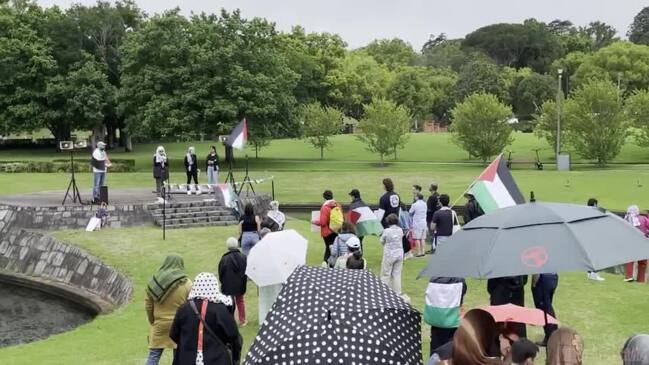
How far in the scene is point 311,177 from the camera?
40.0 m

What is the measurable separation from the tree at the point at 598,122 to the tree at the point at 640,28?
199ft

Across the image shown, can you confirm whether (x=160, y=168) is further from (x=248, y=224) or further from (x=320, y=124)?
(x=320, y=124)

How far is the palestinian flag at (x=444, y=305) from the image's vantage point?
8.07 meters

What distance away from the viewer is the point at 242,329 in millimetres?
11539

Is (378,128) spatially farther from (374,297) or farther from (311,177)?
(374,297)

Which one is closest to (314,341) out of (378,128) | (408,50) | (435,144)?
(378,128)

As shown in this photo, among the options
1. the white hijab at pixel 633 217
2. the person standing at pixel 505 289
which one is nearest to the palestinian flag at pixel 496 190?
the person standing at pixel 505 289

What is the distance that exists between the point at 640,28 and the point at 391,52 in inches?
1620

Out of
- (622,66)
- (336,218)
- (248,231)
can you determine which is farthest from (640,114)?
(248,231)

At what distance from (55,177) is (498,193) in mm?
33195

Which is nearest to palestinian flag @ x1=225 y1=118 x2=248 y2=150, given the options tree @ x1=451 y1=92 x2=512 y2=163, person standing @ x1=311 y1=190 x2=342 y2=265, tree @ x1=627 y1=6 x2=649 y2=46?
person standing @ x1=311 y1=190 x2=342 y2=265

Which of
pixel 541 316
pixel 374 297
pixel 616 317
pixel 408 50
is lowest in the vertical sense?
pixel 616 317

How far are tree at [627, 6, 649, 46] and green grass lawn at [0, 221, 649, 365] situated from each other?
9526 centimetres

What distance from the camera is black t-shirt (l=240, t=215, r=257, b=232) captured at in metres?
13.1
